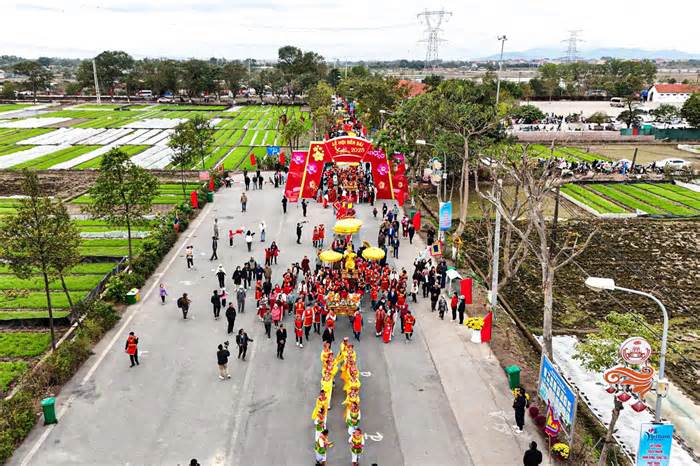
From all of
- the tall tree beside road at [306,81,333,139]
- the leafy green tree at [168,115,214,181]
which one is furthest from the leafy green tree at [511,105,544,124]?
the leafy green tree at [168,115,214,181]

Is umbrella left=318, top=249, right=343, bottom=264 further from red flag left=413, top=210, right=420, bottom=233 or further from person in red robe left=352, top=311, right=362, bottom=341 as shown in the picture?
red flag left=413, top=210, right=420, bottom=233

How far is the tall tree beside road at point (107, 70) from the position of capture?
374ft

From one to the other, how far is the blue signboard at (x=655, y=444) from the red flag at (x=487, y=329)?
769 cm

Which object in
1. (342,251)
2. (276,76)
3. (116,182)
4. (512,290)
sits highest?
(276,76)

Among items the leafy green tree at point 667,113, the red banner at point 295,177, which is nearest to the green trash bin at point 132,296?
the red banner at point 295,177

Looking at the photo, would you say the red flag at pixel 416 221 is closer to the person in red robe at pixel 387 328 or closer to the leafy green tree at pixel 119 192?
the person in red robe at pixel 387 328

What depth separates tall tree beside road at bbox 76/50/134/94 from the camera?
11394 cm

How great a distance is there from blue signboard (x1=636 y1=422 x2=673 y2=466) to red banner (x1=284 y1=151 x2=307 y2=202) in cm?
2793

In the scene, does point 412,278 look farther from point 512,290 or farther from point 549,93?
point 549,93

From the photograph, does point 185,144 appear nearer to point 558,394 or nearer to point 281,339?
point 281,339

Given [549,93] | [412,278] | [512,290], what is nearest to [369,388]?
[412,278]

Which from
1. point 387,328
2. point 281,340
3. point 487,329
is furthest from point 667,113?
point 281,340

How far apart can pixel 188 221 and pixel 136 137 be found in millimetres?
38934

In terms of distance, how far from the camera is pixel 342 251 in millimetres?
25109
